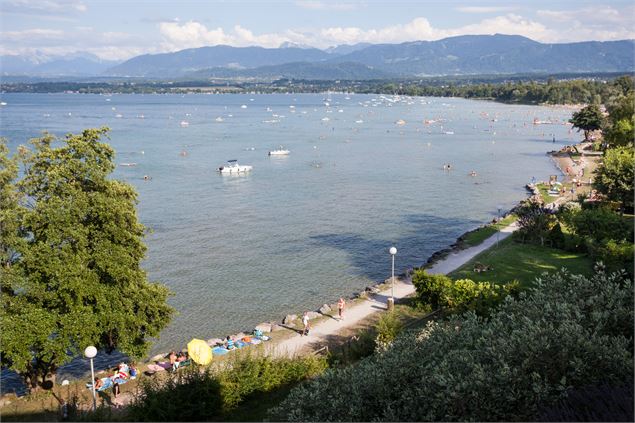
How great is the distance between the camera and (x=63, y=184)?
54.6 ft

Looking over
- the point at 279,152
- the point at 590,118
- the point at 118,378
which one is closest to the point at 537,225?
the point at 118,378

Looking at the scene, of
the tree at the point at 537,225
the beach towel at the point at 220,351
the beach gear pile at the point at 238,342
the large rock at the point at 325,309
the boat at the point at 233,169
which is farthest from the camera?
the boat at the point at 233,169

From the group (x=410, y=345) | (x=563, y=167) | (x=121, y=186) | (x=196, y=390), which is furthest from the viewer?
(x=563, y=167)

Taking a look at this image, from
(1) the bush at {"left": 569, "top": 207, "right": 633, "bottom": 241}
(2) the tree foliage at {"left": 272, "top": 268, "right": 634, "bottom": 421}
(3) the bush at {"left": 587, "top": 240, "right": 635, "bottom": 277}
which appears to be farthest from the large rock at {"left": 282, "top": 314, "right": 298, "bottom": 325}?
(1) the bush at {"left": 569, "top": 207, "right": 633, "bottom": 241}

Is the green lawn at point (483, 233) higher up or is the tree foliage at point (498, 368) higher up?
the tree foliage at point (498, 368)

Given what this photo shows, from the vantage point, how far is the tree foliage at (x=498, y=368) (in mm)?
8703

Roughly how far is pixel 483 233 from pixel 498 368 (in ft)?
89.6

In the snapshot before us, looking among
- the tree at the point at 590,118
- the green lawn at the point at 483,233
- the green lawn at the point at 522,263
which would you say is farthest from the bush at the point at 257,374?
the tree at the point at 590,118

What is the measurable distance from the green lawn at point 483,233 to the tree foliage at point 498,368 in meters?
21.8

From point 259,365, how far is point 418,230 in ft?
83.3

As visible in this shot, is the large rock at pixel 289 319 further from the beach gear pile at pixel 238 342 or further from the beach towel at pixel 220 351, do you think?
the beach towel at pixel 220 351

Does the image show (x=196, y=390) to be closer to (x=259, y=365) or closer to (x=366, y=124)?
(x=259, y=365)

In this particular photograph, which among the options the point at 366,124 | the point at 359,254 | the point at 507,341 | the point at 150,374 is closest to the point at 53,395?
the point at 150,374

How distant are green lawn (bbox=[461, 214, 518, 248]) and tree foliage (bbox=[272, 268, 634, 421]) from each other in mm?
21805
